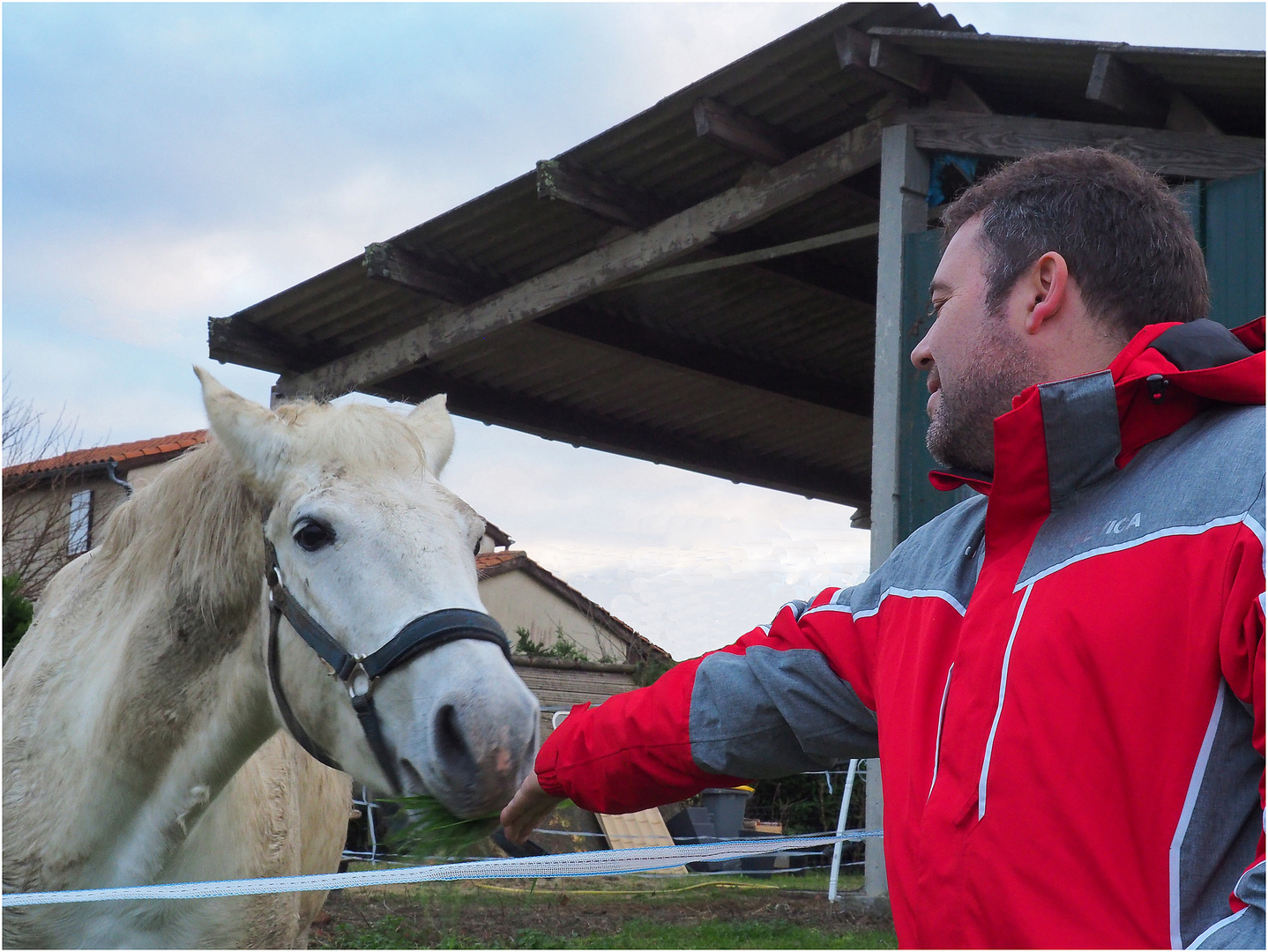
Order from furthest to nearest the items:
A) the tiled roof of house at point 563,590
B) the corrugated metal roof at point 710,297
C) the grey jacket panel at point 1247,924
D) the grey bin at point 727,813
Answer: the tiled roof of house at point 563,590
the grey bin at point 727,813
the corrugated metal roof at point 710,297
the grey jacket panel at point 1247,924

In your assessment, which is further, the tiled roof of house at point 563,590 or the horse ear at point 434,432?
the tiled roof of house at point 563,590

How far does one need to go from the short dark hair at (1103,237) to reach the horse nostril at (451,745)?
100cm

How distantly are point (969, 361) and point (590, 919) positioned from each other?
552 centimetres

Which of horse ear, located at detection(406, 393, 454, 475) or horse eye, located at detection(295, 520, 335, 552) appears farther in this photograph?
horse ear, located at detection(406, 393, 454, 475)

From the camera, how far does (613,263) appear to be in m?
6.12

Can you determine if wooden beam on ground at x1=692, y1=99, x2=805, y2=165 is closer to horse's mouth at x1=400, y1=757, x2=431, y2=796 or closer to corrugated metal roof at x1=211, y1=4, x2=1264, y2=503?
corrugated metal roof at x1=211, y1=4, x2=1264, y2=503

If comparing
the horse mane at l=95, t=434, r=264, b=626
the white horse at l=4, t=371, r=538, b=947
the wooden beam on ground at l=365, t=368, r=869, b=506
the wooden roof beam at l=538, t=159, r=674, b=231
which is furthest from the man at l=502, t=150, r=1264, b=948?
the wooden beam on ground at l=365, t=368, r=869, b=506

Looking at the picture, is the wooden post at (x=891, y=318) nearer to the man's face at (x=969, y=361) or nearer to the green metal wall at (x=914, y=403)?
the green metal wall at (x=914, y=403)

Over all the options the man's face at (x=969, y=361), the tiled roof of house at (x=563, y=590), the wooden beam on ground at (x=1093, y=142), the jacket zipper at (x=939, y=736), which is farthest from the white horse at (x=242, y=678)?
the tiled roof of house at (x=563, y=590)

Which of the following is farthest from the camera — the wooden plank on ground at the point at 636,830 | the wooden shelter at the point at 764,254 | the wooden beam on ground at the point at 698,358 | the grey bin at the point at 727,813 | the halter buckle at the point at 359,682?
the grey bin at the point at 727,813

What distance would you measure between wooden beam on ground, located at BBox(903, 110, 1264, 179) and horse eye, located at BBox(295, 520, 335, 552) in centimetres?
355

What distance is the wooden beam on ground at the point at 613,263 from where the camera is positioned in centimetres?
536

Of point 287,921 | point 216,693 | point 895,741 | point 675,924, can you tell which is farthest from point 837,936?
point 895,741

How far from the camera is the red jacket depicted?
1.03 meters
